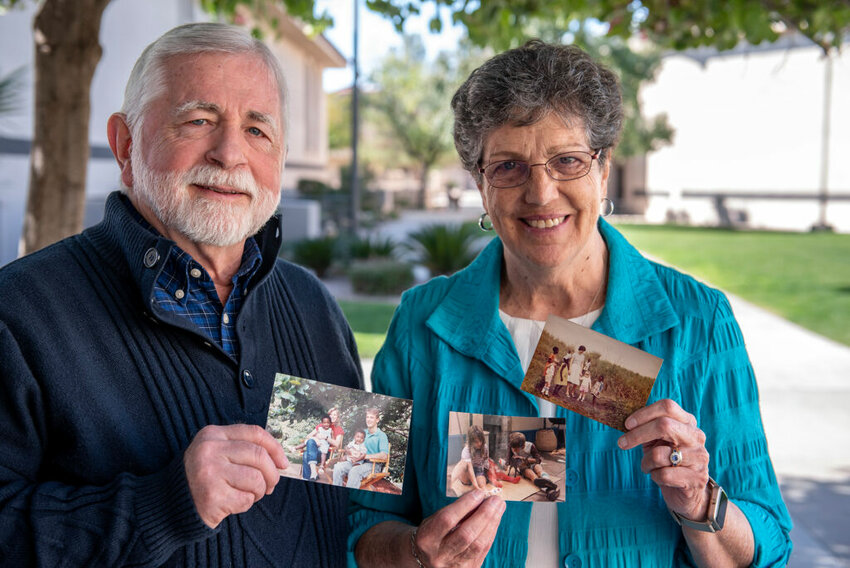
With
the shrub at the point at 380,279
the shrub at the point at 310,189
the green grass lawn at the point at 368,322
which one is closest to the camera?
the green grass lawn at the point at 368,322

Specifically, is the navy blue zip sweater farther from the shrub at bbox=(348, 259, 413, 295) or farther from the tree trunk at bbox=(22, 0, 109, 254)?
the shrub at bbox=(348, 259, 413, 295)

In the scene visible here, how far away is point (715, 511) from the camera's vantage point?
178 centimetres

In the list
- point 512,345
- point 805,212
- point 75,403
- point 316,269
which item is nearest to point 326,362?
point 512,345

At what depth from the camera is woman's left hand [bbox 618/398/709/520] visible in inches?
67.2

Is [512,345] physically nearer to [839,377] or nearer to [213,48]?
[213,48]

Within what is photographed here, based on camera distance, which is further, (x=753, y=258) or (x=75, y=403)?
(x=753, y=258)

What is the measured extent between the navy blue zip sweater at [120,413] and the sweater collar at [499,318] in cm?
48

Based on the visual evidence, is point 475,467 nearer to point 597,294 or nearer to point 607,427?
point 607,427

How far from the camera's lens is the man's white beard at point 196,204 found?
6.40 ft

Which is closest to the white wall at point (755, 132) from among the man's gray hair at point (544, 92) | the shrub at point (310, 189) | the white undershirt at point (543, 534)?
the shrub at point (310, 189)

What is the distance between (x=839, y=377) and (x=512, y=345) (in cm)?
701

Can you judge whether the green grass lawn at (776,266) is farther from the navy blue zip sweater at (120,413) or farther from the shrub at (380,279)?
the navy blue zip sweater at (120,413)

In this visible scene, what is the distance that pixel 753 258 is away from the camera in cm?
1872

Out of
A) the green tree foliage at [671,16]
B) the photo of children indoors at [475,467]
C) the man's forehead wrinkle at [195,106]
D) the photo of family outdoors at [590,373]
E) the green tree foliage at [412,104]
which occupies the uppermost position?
the green tree foliage at [412,104]
